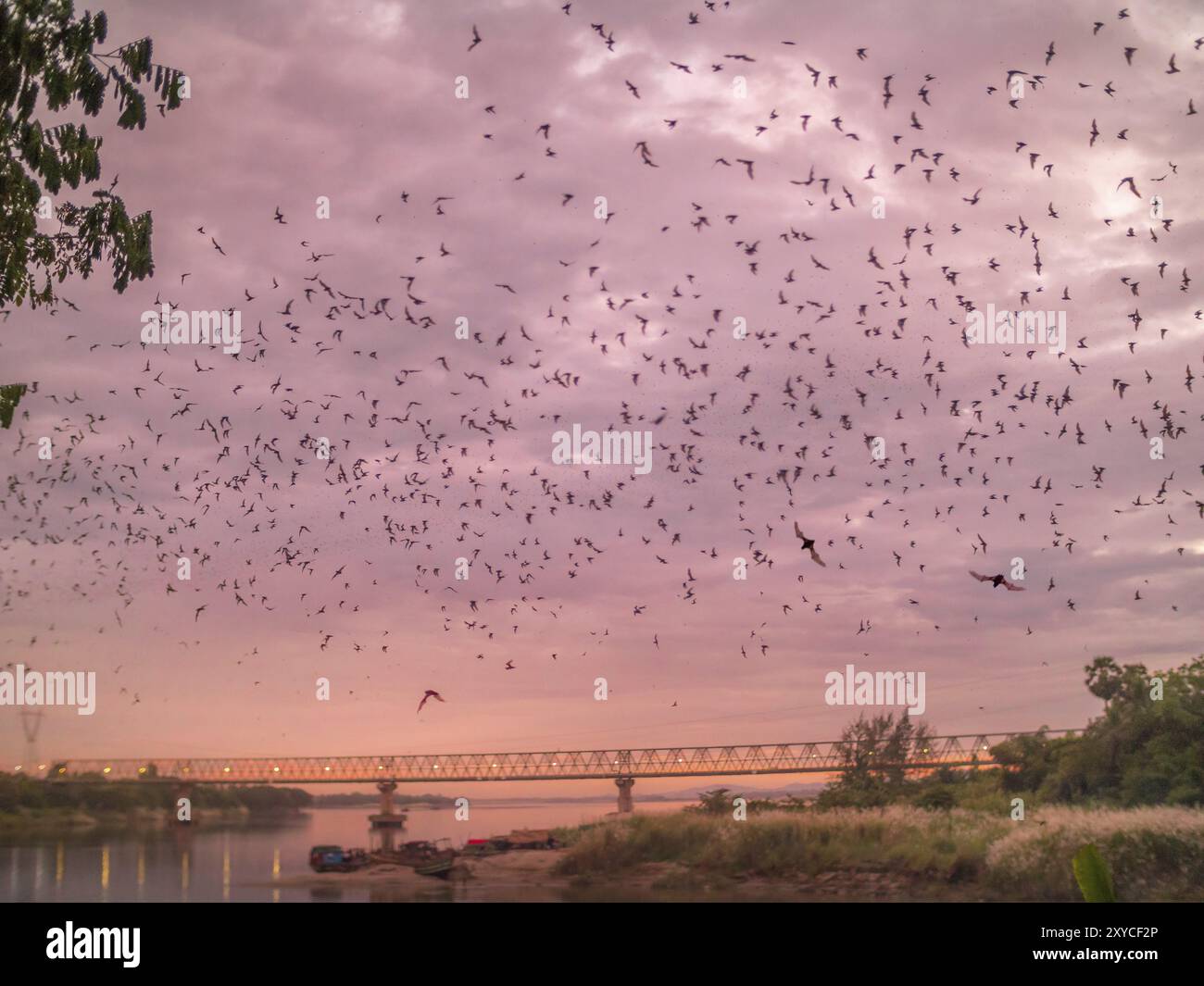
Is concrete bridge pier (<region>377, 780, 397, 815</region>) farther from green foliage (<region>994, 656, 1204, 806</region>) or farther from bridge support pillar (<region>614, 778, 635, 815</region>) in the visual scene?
green foliage (<region>994, 656, 1204, 806</region>)

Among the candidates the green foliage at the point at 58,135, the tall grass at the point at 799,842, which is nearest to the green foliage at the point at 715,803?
the tall grass at the point at 799,842

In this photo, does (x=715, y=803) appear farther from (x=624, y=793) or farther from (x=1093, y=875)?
(x=1093, y=875)

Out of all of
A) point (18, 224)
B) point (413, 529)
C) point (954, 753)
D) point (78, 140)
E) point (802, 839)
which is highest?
point (78, 140)

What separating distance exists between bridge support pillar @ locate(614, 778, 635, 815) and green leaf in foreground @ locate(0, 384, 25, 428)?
20530 mm

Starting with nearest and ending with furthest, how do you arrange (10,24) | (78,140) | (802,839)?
(10,24)
(78,140)
(802,839)

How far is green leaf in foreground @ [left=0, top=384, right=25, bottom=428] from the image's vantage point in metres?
17.9

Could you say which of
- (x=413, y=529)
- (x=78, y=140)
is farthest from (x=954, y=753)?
(x=78, y=140)

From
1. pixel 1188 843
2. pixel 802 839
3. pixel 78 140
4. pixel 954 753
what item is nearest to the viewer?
pixel 78 140

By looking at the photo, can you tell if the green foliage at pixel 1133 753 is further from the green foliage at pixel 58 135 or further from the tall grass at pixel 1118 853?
the green foliage at pixel 58 135

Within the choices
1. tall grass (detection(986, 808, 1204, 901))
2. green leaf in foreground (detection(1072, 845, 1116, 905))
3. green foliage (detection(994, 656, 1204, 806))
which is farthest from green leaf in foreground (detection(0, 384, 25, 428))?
green foliage (detection(994, 656, 1204, 806))
